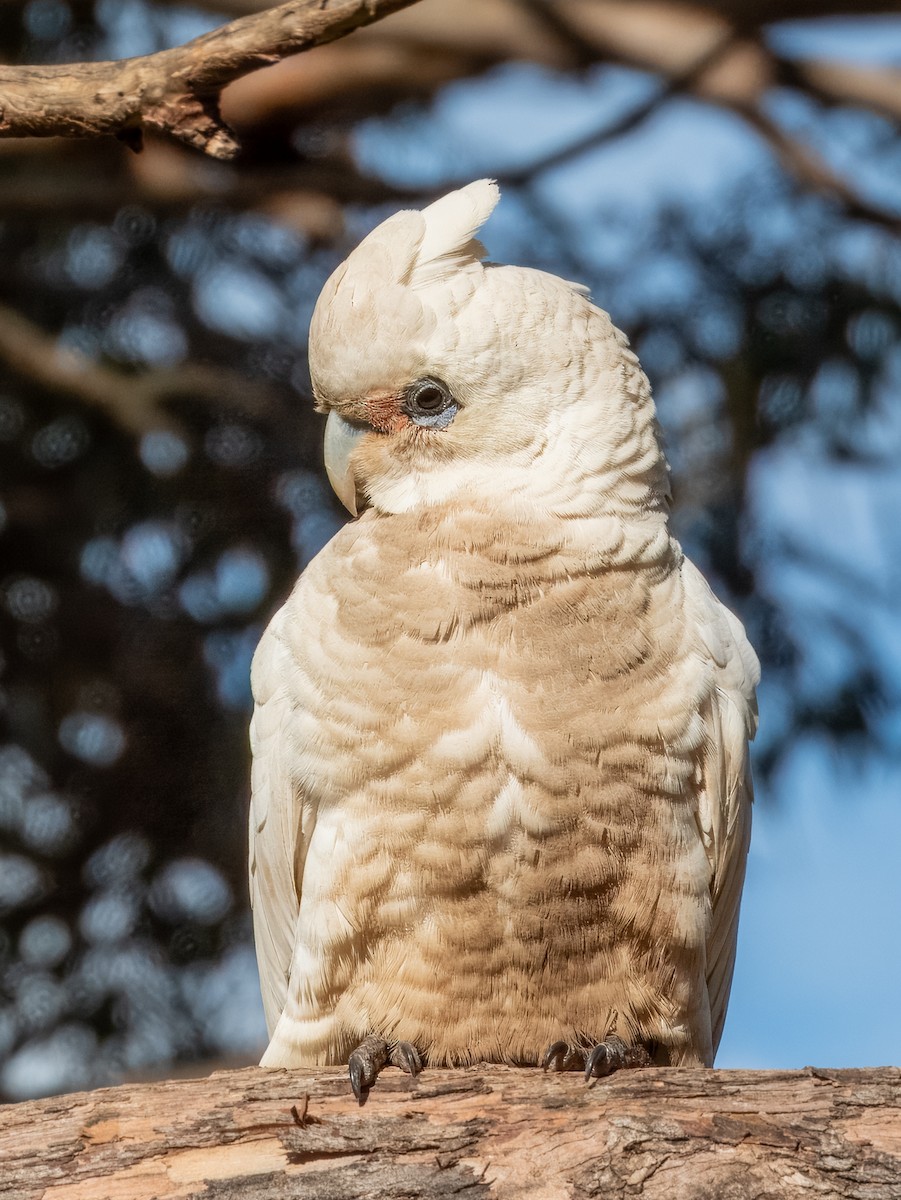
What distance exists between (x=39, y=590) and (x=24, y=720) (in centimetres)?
29

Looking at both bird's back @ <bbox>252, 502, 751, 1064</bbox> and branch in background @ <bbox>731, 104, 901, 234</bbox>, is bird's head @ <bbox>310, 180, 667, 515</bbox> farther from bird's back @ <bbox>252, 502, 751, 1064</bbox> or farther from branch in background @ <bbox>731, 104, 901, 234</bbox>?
branch in background @ <bbox>731, 104, 901, 234</bbox>

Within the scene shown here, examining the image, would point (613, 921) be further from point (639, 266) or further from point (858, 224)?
point (858, 224)

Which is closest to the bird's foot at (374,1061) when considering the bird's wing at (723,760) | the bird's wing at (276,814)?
the bird's wing at (276,814)

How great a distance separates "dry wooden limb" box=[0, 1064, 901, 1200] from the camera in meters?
1.22

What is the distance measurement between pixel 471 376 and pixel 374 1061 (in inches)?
31.3

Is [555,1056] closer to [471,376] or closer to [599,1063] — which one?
[599,1063]

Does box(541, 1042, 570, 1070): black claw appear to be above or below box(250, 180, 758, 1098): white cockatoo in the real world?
below

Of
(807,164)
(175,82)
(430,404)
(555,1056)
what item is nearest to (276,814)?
(555,1056)

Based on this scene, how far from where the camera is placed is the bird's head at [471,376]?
1.48 meters

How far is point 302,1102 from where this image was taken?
131cm

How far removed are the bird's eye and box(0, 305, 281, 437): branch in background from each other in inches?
53.2

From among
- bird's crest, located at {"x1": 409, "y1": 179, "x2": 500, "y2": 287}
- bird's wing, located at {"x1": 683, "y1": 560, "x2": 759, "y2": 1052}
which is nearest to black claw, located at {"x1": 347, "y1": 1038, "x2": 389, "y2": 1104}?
bird's wing, located at {"x1": 683, "y1": 560, "x2": 759, "y2": 1052}

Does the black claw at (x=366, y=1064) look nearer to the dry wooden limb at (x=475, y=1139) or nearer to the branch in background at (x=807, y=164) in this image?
the dry wooden limb at (x=475, y=1139)

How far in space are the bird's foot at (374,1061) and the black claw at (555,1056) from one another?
0.50ft
